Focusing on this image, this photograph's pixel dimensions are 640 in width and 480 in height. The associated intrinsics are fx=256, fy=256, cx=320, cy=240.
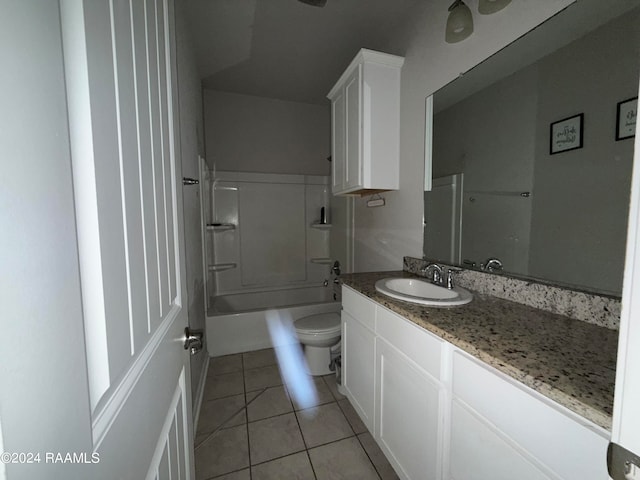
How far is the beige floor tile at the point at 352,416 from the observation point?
1.57 metres

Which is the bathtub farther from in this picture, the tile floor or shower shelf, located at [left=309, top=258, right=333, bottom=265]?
shower shelf, located at [left=309, top=258, right=333, bottom=265]

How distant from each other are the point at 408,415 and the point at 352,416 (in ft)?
2.37

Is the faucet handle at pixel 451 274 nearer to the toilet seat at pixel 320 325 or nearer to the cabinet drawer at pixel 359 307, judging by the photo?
the cabinet drawer at pixel 359 307

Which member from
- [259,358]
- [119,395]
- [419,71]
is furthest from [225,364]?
[419,71]

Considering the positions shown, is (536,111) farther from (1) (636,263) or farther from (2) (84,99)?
(2) (84,99)

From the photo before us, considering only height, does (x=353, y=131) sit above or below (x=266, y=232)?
above

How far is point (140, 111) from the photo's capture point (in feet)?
1.73

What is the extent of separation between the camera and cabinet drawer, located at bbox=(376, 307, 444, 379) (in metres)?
0.93

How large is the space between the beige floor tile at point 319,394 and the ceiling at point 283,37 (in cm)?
265

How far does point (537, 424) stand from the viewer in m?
0.63

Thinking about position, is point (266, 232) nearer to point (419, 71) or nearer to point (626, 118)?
point (419, 71)

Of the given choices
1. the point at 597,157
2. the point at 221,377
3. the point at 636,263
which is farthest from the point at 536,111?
the point at 221,377

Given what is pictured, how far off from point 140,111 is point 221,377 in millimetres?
2124

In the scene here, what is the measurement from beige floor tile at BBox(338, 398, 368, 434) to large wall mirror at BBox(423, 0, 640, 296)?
116 centimetres
